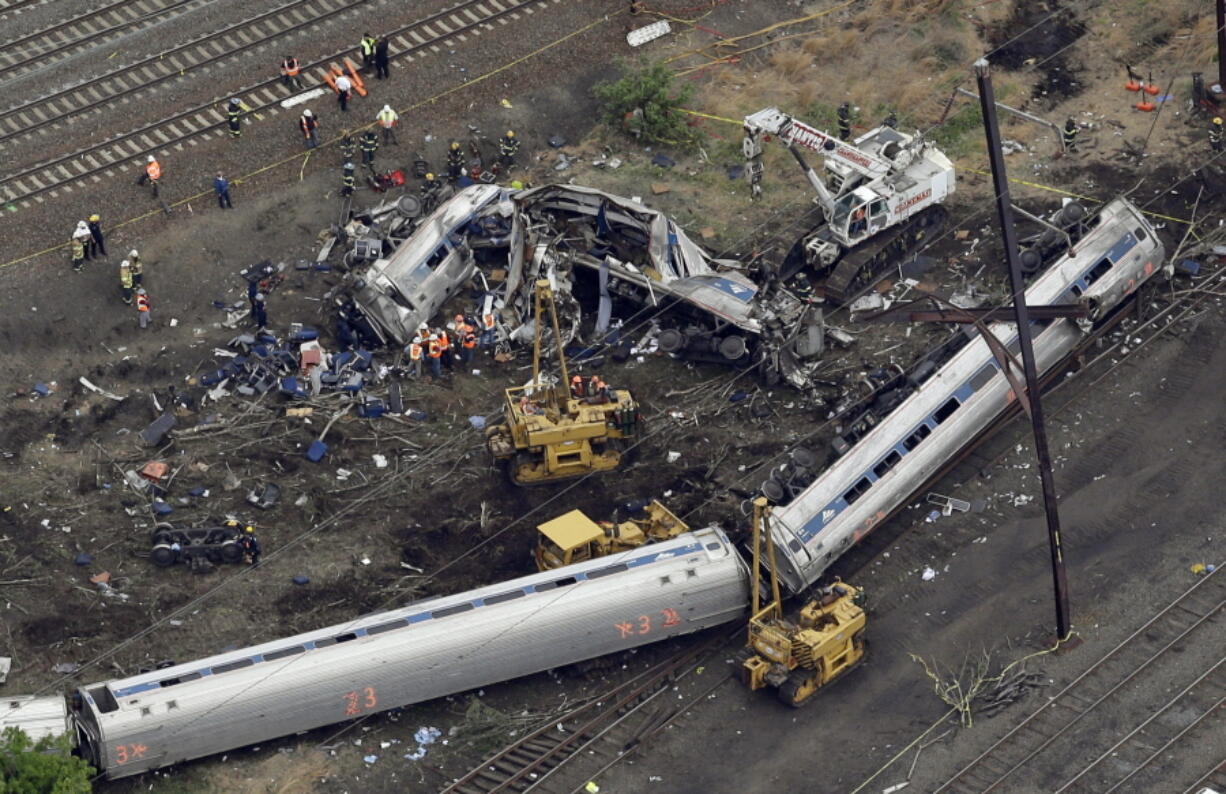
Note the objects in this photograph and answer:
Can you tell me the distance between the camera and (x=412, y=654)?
1868 inches

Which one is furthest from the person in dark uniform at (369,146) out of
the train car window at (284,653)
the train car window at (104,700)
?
the train car window at (104,700)

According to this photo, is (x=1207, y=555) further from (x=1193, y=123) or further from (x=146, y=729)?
(x=146, y=729)

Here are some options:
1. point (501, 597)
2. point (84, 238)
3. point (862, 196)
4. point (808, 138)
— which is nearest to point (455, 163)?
point (808, 138)

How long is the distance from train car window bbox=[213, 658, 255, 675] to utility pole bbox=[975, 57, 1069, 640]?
15.5 m

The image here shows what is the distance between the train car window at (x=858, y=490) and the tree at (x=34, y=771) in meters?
16.0

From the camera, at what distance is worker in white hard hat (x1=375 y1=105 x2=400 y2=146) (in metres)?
61.8

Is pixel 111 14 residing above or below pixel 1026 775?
above

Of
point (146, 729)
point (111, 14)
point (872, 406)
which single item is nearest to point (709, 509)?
point (872, 406)

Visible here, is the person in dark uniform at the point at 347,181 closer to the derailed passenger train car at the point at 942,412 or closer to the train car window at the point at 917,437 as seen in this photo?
the derailed passenger train car at the point at 942,412

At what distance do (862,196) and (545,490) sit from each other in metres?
10.7

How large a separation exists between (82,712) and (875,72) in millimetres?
28369

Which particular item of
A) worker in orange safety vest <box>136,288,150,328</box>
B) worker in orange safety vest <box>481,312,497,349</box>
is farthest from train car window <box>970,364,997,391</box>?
worker in orange safety vest <box>136,288,150,328</box>

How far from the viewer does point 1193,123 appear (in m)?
62.1

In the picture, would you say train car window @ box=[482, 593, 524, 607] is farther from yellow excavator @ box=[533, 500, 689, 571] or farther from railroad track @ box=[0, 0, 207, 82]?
railroad track @ box=[0, 0, 207, 82]
